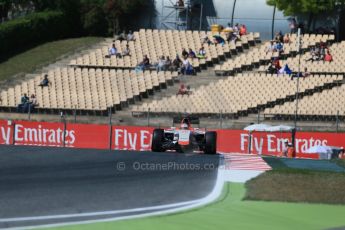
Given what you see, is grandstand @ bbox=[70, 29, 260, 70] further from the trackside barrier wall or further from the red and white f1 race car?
the red and white f1 race car

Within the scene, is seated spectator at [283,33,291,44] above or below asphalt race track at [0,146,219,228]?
above

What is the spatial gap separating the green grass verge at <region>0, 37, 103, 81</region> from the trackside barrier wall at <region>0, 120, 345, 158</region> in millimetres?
11794

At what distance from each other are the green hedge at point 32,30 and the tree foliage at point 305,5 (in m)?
13.0

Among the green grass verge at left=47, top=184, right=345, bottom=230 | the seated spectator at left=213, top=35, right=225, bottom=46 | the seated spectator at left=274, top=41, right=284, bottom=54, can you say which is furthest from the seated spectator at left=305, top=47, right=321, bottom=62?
the green grass verge at left=47, top=184, right=345, bottom=230

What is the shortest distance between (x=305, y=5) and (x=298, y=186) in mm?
27652

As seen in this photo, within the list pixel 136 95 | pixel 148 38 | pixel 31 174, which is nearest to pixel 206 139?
pixel 31 174

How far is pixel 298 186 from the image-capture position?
1702 cm

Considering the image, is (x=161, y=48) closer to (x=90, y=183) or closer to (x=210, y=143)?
(x=210, y=143)

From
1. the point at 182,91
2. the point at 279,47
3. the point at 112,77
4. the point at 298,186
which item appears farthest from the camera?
the point at 279,47

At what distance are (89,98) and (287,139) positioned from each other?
11.8 meters

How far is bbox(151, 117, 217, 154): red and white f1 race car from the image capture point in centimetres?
2584

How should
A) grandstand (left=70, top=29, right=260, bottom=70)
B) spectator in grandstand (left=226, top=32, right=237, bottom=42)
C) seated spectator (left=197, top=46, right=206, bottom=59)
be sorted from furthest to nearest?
spectator in grandstand (left=226, top=32, right=237, bottom=42) < grandstand (left=70, top=29, right=260, bottom=70) < seated spectator (left=197, top=46, right=206, bottom=59)

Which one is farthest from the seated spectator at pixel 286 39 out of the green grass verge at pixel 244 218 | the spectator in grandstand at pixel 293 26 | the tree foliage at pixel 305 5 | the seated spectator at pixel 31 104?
the green grass verge at pixel 244 218

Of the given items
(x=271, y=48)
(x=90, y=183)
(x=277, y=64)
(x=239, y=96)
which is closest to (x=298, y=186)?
(x=90, y=183)
